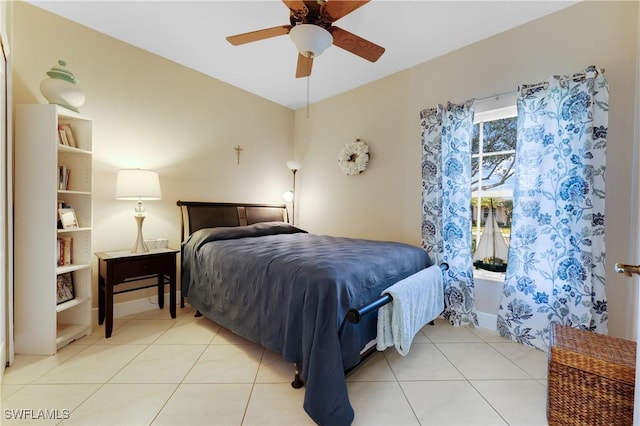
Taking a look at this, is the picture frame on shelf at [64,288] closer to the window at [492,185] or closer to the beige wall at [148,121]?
the beige wall at [148,121]

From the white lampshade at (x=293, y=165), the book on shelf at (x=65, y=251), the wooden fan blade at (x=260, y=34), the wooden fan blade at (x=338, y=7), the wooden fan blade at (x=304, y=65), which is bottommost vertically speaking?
the book on shelf at (x=65, y=251)

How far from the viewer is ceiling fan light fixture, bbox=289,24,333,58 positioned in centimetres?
164

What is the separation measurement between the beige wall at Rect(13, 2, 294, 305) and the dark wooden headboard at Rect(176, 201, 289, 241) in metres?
0.10

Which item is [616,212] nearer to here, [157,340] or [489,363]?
[489,363]

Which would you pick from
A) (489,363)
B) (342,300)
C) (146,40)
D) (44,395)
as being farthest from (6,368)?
(489,363)

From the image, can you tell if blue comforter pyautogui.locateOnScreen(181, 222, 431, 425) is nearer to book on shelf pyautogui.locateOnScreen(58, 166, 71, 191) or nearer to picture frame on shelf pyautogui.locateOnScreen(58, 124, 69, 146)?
book on shelf pyautogui.locateOnScreen(58, 166, 71, 191)

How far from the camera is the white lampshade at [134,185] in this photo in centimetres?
232

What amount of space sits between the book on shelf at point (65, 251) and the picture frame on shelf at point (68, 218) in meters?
0.13

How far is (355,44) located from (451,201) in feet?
5.23

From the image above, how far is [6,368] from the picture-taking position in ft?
5.65

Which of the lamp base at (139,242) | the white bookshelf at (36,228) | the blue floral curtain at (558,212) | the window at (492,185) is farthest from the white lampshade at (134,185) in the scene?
the blue floral curtain at (558,212)

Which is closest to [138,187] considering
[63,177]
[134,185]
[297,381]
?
[134,185]

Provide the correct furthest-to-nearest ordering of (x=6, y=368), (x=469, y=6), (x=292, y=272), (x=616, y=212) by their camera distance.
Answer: (x=469, y=6)
(x=616, y=212)
(x=6, y=368)
(x=292, y=272)

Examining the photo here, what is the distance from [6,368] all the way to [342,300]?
224 cm
